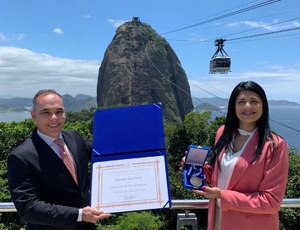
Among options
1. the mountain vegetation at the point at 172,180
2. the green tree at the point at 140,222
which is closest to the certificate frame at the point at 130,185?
the mountain vegetation at the point at 172,180

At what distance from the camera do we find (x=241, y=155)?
1.81 metres

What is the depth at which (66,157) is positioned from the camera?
5.95 feet

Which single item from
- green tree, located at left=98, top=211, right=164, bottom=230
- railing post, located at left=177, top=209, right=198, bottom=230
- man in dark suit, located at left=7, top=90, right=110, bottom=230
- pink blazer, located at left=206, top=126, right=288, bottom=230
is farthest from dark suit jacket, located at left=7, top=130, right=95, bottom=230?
green tree, located at left=98, top=211, right=164, bottom=230

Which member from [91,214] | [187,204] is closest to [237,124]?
[187,204]

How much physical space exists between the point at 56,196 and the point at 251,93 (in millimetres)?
1324

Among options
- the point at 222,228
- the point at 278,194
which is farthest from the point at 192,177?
the point at 278,194

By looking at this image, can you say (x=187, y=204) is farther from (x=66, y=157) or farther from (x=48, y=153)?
(x=48, y=153)

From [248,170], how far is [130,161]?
698 millimetres

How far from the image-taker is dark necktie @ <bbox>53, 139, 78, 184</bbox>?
1781 millimetres

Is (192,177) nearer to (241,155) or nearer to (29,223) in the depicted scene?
(241,155)

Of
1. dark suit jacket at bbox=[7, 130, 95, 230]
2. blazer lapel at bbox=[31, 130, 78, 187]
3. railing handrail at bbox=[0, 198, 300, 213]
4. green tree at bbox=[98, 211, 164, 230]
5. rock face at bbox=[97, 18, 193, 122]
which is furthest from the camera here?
rock face at bbox=[97, 18, 193, 122]

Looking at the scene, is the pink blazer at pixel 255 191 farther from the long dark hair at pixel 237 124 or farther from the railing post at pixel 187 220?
the railing post at pixel 187 220

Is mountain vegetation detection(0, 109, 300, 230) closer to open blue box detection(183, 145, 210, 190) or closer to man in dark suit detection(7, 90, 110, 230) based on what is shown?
open blue box detection(183, 145, 210, 190)

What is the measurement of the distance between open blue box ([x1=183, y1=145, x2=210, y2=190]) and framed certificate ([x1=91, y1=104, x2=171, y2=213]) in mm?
175
